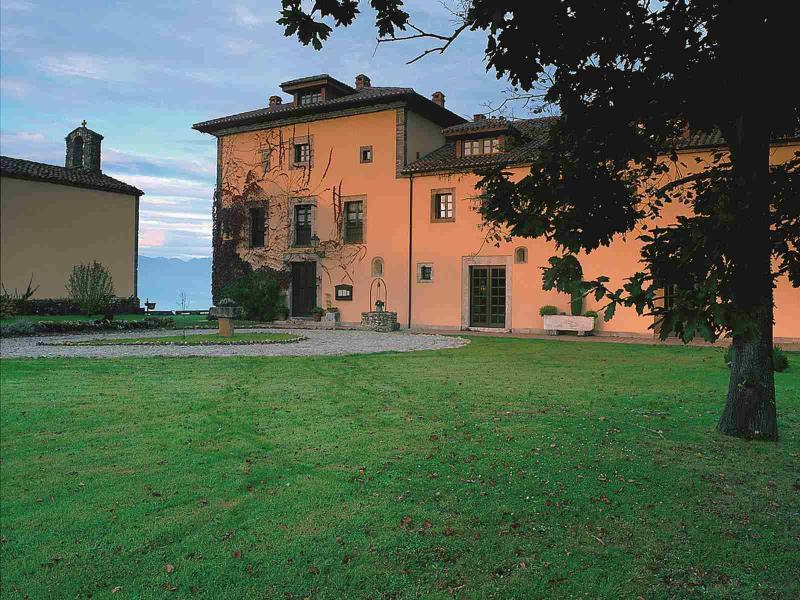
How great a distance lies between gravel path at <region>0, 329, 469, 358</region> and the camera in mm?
14845

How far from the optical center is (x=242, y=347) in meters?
16.7

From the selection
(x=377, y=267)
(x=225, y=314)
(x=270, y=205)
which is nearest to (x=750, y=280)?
(x=225, y=314)

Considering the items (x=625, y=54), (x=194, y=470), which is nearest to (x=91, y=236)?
(x=194, y=470)

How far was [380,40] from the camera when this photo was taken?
17.6 feet

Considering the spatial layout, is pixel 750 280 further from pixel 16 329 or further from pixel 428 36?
pixel 16 329

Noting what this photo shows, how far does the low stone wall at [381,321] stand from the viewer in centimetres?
2472

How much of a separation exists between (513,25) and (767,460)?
15.5 feet

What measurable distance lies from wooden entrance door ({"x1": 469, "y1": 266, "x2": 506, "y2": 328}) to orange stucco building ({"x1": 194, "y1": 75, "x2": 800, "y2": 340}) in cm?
4

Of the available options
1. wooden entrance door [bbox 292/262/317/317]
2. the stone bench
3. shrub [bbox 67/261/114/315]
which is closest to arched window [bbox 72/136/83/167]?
shrub [bbox 67/261/114/315]

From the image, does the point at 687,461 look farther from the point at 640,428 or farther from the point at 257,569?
the point at 257,569

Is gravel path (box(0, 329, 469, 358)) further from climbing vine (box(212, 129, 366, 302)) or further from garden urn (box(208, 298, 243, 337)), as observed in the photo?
climbing vine (box(212, 129, 366, 302))

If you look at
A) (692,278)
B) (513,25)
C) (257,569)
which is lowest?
(257,569)

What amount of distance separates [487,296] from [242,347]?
11.1m

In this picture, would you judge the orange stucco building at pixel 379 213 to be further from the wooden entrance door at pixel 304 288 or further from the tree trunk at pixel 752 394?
the tree trunk at pixel 752 394
